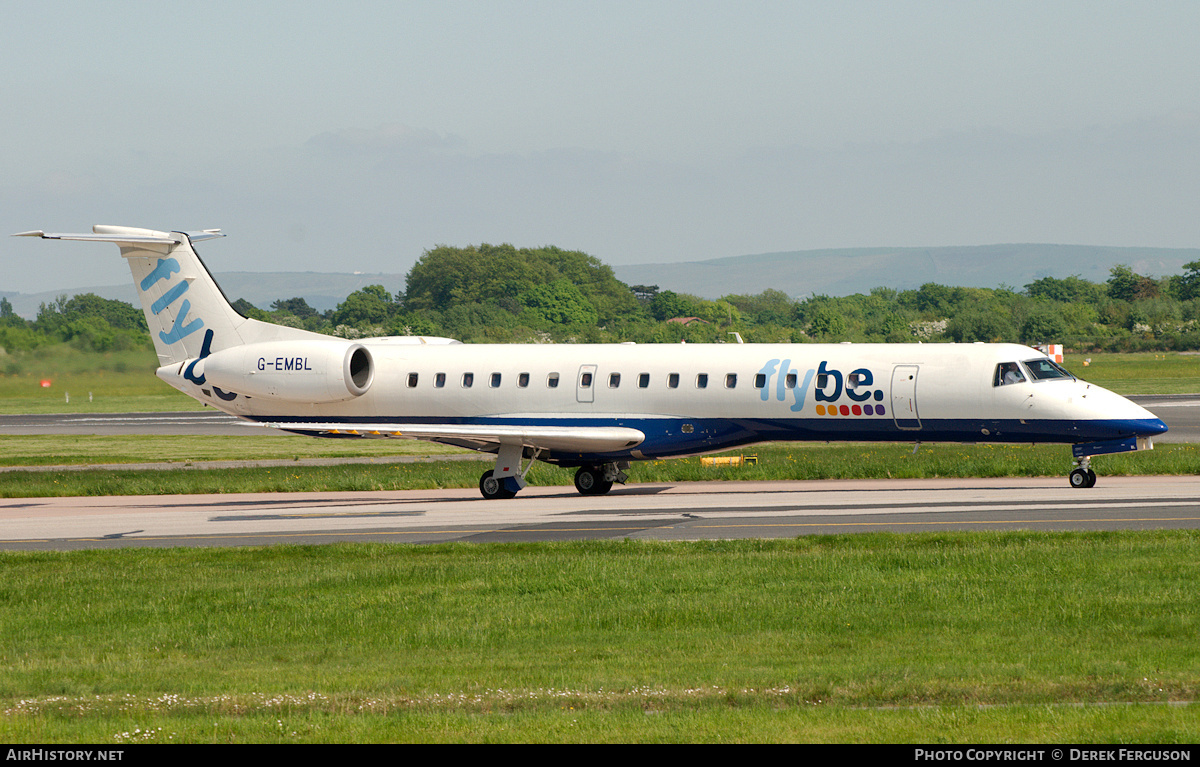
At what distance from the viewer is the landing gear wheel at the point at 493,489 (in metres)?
30.9

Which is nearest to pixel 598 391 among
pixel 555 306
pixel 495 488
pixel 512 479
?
pixel 512 479

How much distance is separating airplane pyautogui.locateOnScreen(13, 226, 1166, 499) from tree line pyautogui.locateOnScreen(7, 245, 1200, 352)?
36391mm

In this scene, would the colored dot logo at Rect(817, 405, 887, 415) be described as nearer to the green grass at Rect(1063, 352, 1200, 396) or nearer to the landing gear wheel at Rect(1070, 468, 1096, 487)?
the landing gear wheel at Rect(1070, 468, 1096, 487)

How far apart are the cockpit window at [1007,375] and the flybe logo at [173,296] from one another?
20.2m

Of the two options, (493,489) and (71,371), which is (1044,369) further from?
(71,371)

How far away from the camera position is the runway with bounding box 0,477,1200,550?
22.5 meters

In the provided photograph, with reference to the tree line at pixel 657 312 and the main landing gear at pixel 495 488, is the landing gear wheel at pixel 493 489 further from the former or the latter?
the tree line at pixel 657 312

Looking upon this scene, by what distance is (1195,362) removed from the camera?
→ 348ft

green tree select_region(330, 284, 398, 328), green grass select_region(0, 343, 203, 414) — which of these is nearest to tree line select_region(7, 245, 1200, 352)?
green tree select_region(330, 284, 398, 328)

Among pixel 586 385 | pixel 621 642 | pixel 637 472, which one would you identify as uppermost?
pixel 586 385

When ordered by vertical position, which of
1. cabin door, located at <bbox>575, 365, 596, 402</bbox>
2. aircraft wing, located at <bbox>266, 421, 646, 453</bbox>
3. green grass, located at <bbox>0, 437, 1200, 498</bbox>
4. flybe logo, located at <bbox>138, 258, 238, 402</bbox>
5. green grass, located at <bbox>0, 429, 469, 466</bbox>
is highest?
flybe logo, located at <bbox>138, 258, 238, 402</bbox>

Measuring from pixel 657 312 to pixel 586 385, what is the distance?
5415 inches

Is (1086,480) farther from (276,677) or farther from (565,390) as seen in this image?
(276,677)

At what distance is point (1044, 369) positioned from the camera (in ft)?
93.1
